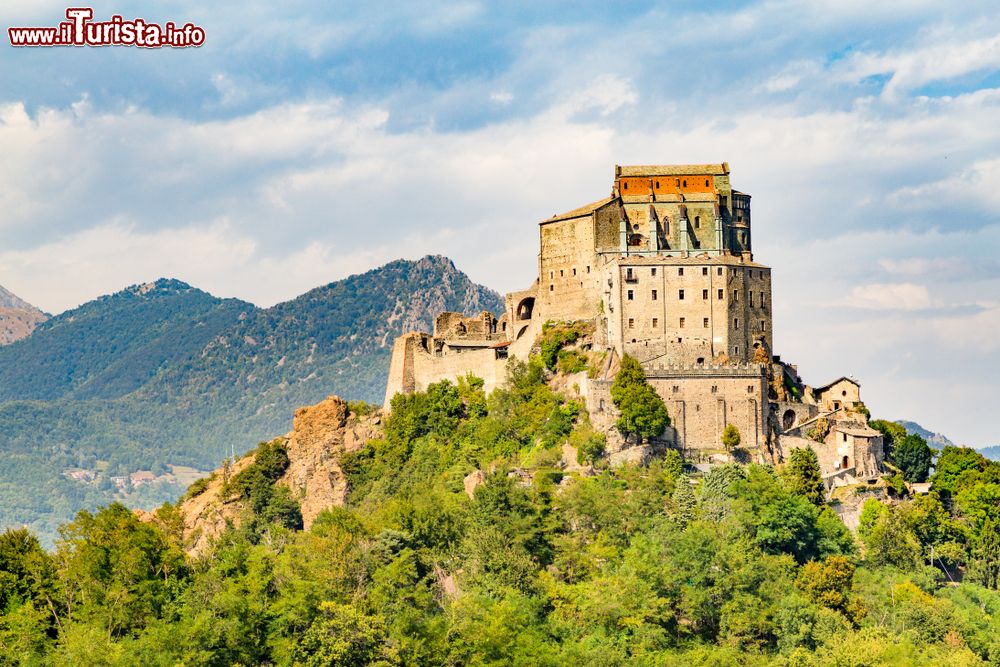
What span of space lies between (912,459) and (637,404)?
672 inches

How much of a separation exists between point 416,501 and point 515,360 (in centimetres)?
1584

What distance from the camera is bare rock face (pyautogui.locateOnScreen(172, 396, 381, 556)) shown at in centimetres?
11262

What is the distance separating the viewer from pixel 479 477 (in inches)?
3912

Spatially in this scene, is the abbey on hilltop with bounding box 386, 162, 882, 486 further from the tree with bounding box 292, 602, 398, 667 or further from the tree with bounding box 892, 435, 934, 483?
the tree with bounding box 292, 602, 398, 667

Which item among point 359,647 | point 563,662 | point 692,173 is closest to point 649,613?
point 563,662

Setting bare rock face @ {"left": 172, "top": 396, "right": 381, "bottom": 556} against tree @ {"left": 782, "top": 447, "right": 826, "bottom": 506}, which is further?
bare rock face @ {"left": 172, "top": 396, "right": 381, "bottom": 556}

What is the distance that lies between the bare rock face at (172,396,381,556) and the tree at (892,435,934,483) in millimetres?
35841

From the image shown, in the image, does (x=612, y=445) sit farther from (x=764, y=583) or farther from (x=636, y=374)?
(x=764, y=583)

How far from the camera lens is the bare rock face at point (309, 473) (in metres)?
113

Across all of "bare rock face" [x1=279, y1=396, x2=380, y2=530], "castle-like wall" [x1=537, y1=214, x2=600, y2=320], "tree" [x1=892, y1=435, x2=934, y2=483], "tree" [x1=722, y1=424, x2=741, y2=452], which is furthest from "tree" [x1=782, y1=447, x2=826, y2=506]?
"bare rock face" [x1=279, y1=396, x2=380, y2=530]

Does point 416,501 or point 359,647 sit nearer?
point 359,647

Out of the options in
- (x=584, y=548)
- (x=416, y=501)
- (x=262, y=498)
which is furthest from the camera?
(x=262, y=498)

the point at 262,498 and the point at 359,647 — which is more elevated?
the point at 262,498

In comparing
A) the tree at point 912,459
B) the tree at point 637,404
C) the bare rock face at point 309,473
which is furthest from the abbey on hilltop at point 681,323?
the bare rock face at point 309,473
